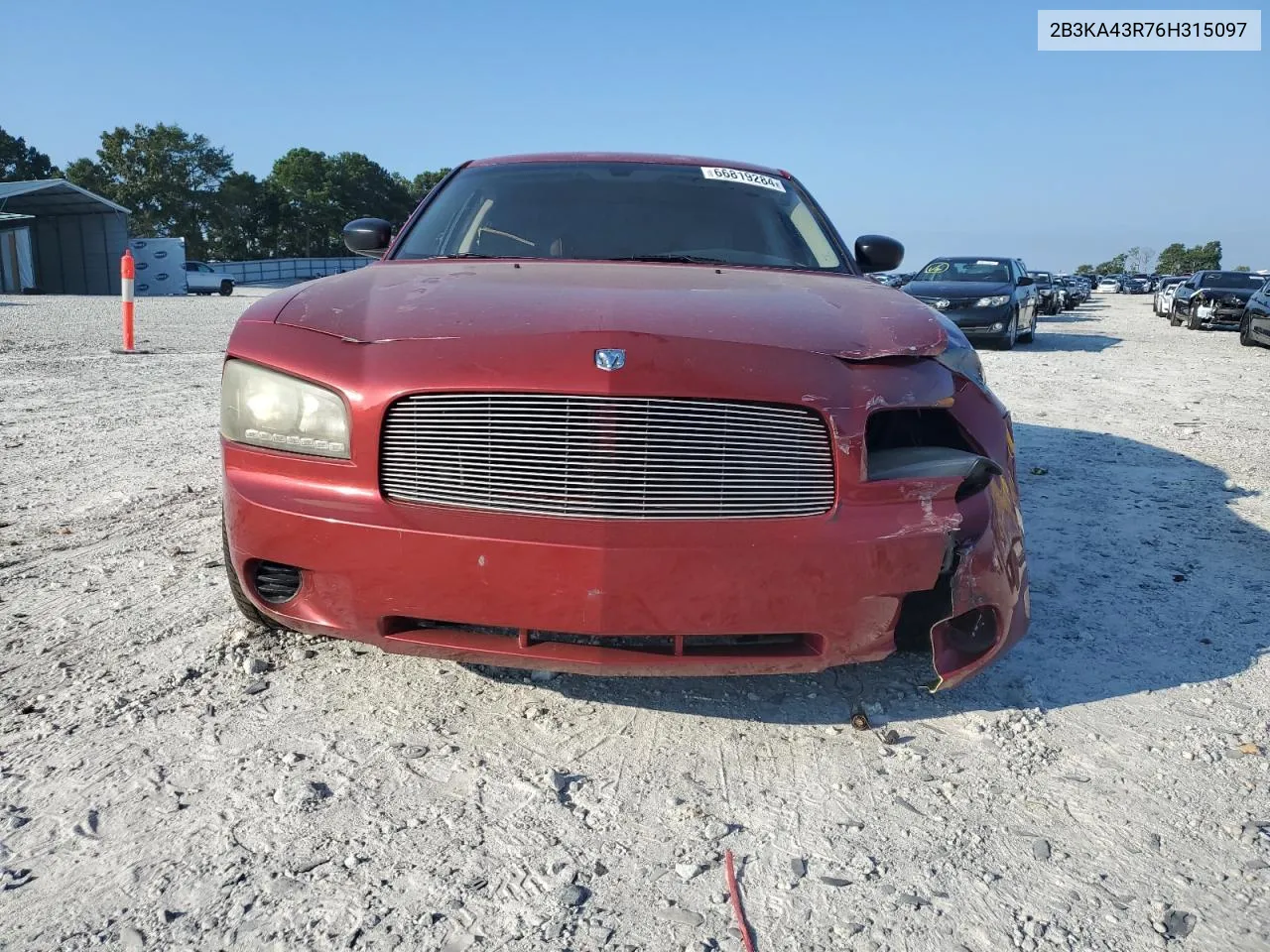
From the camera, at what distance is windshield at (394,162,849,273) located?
→ 10.8ft

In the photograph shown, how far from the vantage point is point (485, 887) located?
169 cm

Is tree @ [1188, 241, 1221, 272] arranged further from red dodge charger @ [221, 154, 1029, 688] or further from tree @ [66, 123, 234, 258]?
red dodge charger @ [221, 154, 1029, 688]

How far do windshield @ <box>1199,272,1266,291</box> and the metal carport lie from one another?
35.3 meters

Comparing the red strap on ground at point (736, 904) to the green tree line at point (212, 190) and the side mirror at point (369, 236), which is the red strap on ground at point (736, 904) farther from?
the green tree line at point (212, 190)

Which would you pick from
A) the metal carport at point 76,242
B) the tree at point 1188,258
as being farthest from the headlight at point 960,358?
the tree at point 1188,258

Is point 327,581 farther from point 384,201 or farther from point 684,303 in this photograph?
point 384,201

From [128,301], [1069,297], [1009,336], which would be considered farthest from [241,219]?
[1009,336]

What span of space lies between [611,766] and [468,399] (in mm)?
884

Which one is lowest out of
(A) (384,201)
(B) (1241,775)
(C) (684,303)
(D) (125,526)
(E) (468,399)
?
(B) (1241,775)

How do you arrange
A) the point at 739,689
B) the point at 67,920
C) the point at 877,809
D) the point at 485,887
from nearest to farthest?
the point at 67,920 → the point at 485,887 → the point at 877,809 → the point at 739,689

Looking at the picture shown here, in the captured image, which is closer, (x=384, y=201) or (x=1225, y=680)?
(x=1225, y=680)

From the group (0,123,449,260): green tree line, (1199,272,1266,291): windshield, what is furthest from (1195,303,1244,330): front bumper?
(0,123,449,260): green tree line

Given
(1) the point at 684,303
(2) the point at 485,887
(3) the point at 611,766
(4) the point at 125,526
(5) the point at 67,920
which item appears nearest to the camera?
(5) the point at 67,920

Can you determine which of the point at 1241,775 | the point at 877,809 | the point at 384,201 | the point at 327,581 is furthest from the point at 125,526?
the point at 384,201
